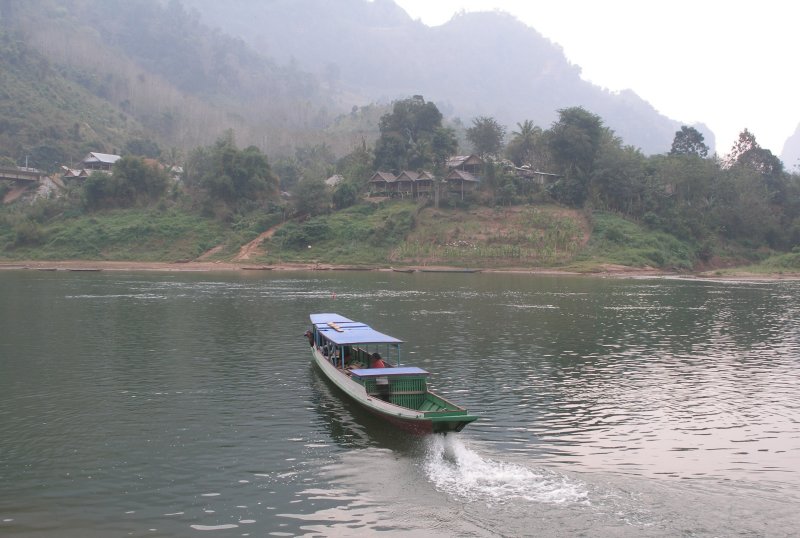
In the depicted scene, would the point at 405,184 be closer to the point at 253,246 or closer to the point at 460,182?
the point at 460,182

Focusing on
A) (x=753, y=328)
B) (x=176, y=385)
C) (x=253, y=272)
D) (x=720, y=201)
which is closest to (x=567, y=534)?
(x=176, y=385)

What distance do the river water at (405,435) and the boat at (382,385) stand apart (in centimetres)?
82

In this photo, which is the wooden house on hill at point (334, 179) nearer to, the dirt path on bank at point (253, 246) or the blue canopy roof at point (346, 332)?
the dirt path on bank at point (253, 246)

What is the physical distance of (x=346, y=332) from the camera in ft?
107

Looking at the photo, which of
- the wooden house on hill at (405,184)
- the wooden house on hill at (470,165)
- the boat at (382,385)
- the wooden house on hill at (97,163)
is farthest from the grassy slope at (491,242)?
the boat at (382,385)

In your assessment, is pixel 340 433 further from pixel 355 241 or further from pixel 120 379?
pixel 355 241

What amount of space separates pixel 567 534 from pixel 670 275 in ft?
321

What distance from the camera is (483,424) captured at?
25312 millimetres

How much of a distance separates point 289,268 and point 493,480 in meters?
94.7

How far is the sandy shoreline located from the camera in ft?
343

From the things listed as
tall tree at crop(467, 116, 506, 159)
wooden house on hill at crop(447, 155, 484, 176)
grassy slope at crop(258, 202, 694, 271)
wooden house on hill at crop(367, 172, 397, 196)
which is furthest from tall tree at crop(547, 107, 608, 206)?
wooden house on hill at crop(367, 172, 397, 196)

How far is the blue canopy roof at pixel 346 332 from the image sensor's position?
96.7 feet

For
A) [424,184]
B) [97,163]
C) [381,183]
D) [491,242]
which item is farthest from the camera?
[97,163]

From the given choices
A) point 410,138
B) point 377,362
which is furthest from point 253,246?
point 377,362
